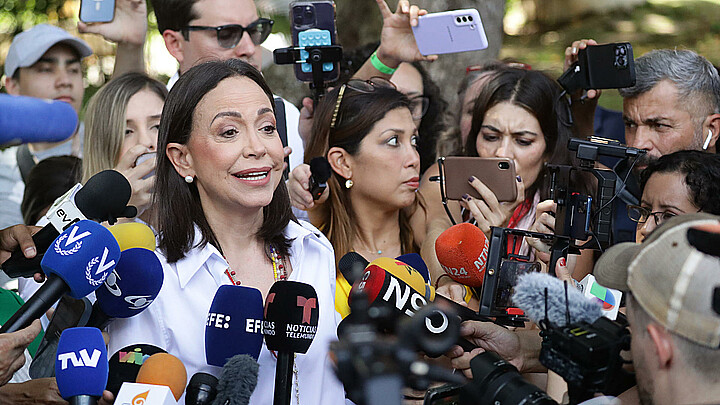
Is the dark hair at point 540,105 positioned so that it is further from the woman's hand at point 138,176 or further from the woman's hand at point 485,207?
the woman's hand at point 138,176

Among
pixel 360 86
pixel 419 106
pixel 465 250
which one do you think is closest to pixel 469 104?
pixel 419 106

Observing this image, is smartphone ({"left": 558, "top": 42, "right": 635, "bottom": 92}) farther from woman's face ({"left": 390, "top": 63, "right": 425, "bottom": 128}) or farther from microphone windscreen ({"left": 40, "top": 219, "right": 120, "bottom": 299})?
microphone windscreen ({"left": 40, "top": 219, "right": 120, "bottom": 299})

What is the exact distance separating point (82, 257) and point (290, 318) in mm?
677

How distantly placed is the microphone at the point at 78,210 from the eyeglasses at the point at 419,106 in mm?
2283

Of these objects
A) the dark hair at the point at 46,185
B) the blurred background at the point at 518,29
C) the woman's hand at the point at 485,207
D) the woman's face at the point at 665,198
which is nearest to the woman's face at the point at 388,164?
the woman's hand at the point at 485,207

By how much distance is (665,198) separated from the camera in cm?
342

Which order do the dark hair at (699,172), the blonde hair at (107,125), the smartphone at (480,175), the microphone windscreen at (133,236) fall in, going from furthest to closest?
the blonde hair at (107,125), the smartphone at (480,175), the dark hair at (699,172), the microphone windscreen at (133,236)

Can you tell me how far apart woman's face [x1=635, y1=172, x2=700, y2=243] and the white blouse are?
1.46 metres

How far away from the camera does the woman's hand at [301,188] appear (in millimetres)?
3957

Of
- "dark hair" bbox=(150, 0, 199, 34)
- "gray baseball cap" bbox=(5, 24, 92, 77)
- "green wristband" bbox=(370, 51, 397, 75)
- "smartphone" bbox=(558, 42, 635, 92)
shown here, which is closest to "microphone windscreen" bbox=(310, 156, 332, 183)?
"green wristband" bbox=(370, 51, 397, 75)

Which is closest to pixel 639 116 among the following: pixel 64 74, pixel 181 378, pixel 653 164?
pixel 653 164

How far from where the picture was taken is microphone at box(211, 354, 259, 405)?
88.8 inches

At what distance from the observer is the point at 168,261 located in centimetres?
295

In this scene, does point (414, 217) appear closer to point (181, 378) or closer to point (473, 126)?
point (473, 126)
